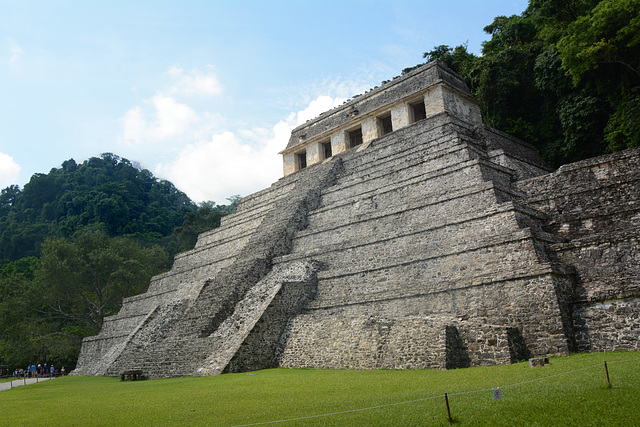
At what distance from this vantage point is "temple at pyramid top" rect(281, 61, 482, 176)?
66.5ft

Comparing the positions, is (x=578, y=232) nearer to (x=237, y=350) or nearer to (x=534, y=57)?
(x=237, y=350)

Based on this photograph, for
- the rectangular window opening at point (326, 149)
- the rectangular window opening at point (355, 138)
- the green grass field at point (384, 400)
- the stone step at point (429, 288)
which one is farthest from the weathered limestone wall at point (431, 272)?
the rectangular window opening at point (326, 149)

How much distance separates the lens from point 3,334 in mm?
26250

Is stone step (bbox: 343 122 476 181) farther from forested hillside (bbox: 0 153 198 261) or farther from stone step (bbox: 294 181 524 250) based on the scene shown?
forested hillside (bbox: 0 153 198 261)

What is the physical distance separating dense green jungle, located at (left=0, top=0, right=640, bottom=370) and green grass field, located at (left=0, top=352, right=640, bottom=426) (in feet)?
34.5

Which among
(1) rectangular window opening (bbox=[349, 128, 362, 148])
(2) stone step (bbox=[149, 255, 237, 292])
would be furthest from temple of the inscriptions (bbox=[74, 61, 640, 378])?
(1) rectangular window opening (bbox=[349, 128, 362, 148])

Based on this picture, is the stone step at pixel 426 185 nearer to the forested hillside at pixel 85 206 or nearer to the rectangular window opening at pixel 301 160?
the rectangular window opening at pixel 301 160

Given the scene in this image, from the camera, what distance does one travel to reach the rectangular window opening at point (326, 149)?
82.2 feet

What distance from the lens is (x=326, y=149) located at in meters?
25.8

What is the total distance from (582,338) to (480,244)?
2775 mm

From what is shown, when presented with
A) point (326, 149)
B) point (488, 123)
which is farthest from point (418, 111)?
point (326, 149)

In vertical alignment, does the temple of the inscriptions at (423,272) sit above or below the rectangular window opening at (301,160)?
below

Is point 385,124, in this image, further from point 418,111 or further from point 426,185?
point 426,185

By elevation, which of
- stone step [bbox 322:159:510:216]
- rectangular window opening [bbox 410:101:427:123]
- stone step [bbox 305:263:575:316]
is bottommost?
stone step [bbox 305:263:575:316]
